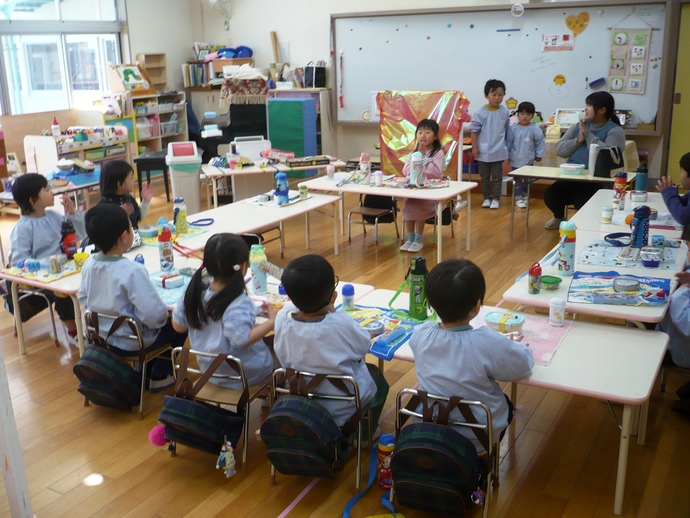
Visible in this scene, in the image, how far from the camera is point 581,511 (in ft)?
8.63

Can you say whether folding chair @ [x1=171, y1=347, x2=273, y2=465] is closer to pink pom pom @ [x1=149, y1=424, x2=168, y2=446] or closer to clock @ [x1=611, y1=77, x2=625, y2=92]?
pink pom pom @ [x1=149, y1=424, x2=168, y2=446]

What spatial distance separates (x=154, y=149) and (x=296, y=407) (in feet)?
24.5

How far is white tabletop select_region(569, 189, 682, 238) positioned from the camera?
414 cm

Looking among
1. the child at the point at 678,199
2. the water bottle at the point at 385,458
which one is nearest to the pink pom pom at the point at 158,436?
the water bottle at the point at 385,458

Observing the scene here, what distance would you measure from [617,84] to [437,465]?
6.28 meters

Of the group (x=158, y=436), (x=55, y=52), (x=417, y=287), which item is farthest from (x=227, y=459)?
(x=55, y=52)

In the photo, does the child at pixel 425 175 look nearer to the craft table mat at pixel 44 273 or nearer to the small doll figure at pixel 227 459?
the craft table mat at pixel 44 273

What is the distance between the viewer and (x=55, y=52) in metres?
8.73

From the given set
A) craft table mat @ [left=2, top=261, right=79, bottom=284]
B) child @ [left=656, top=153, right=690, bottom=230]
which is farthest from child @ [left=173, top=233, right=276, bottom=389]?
child @ [left=656, top=153, right=690, bottom=230]

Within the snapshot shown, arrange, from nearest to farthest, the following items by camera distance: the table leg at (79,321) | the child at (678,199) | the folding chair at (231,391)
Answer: the folding chair at (231,391) → the table leg at (79,321) → the child at (678,199)

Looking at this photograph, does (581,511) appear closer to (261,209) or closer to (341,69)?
(261,209)

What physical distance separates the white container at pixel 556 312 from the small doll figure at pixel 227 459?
1.41m

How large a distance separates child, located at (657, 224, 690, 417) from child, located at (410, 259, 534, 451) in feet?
2.87

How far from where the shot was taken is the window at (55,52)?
806 centimetres
